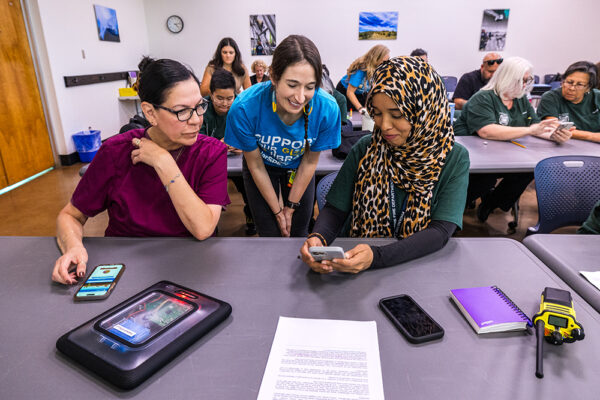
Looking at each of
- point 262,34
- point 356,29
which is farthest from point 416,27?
point 262,34

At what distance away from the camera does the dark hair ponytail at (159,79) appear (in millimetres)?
1217

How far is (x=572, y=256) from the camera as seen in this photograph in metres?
1.13

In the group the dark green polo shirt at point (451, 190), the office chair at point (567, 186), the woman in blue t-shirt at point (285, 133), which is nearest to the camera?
the dark green polo shirt at point (451, 190)

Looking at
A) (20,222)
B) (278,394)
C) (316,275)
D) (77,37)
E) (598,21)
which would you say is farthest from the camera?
(598,21)

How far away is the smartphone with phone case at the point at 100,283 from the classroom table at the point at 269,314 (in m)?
0.02

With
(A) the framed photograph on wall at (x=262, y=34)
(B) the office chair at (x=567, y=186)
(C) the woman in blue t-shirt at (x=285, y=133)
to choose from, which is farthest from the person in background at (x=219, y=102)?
(A) the framed photograph on wall at (x=262, y=34)

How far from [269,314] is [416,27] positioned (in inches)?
281

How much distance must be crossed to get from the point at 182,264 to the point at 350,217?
69 centimetres

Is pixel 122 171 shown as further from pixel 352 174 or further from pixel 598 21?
pixel 598 21

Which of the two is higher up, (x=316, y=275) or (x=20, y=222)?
(x=316, y=275)

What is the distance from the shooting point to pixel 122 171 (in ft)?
4.25

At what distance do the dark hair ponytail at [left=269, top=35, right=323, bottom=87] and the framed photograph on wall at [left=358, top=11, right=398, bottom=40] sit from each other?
5.96 m

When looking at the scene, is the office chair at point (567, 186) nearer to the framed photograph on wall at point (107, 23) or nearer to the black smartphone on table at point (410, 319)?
the black smartphone on table at point (410, 319)

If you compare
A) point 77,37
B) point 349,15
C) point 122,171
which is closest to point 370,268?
point 122,171
